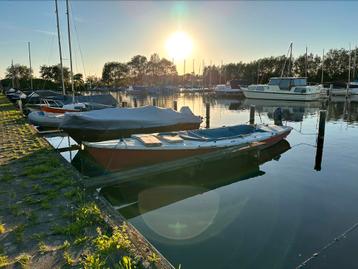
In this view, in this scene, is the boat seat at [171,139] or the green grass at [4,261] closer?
the green grass at [4,261]

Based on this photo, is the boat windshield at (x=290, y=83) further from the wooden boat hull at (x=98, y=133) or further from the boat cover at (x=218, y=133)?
the wooden boat hull at (x=98, y=133)

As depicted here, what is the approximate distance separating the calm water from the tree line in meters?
44.2

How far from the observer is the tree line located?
68.4 metres

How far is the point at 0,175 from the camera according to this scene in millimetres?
7590

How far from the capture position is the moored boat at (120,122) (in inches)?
479

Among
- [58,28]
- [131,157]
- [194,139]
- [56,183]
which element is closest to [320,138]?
[194,139]

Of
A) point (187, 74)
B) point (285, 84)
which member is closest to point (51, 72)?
point (187, 74)

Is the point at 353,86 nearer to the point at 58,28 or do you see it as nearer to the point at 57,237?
the point at 58,28

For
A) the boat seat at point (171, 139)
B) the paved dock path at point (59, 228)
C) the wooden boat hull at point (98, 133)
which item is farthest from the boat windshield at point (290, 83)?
the paved dock path at point (59, 228)

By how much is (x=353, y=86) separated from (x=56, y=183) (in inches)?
2342

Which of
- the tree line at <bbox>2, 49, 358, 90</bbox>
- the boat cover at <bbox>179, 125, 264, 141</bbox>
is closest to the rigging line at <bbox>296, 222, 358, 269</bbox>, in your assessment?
the boat cover at <bbox>179, 125, 264, 141</bbox>

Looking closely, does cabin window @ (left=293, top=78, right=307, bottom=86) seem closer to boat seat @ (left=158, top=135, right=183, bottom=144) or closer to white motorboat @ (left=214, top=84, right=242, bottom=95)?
white motorboat @ (left=214, top=84, right=242, bottom=95)

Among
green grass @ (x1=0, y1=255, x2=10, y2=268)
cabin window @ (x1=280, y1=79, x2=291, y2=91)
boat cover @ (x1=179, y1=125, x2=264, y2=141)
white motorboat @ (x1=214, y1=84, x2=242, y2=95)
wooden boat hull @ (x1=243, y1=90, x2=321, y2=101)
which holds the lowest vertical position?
green grass @ (x1=0, y1=255, x2=10, y2=268)

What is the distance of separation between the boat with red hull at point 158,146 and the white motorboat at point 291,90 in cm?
3085
